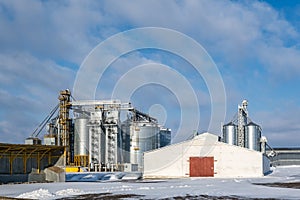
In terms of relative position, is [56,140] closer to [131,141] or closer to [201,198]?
[131,141]

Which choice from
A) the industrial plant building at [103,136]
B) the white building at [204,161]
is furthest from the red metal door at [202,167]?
the industrial plant building at [103,136]

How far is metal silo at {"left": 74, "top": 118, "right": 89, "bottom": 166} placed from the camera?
7238 cm

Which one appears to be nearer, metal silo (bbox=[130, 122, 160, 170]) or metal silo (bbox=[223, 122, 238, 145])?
metal silo (bbox=[130, 122, 160, 170])

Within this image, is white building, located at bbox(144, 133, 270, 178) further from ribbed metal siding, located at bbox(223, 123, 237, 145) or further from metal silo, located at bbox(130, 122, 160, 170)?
ribbed metal siding, located at bbox(223, 123, 237, 145)

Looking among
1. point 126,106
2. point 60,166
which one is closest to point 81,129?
point 126,106

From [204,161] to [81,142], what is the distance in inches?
1052

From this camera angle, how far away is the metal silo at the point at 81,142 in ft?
237

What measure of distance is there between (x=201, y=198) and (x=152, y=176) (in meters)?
30.8

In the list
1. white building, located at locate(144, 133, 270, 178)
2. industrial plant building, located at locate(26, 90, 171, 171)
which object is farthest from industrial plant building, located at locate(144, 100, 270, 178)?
industrial plant building, located at locate(26, 90, 171, 171)

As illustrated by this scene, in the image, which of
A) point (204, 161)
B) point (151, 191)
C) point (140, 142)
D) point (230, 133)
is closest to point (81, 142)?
point (140, 142)

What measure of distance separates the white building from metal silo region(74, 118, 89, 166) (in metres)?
20.1

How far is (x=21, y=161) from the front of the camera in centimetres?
4038

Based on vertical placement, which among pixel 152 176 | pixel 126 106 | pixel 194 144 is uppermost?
pixel 126 106

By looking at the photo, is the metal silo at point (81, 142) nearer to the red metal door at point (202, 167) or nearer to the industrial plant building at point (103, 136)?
the industrial plant building at point (103, 136)
